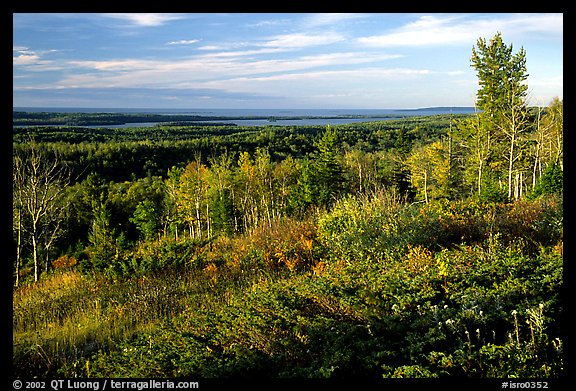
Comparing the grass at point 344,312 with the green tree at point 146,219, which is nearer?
the grass at point 344,312

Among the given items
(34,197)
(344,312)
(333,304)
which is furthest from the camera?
(34,197)

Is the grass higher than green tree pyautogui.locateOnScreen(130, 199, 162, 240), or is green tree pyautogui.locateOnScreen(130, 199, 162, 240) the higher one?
the grass

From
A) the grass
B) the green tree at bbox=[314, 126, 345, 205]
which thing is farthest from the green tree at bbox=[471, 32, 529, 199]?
the grass

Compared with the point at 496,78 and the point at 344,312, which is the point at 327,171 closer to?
the point at 496,78

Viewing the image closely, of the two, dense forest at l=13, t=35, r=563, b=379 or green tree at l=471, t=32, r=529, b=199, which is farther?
green tree at l=471, t=32, r=529, b=199

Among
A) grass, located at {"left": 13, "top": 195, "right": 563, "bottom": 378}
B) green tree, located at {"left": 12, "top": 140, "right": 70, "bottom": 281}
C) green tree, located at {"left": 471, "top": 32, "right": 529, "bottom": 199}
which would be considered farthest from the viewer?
green tree, located at {"left": 471, "top": 32, "right": 529, "bottom": 199}

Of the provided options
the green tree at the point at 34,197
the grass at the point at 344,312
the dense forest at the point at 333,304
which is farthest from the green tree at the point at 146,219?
the grass at the point at 344,312

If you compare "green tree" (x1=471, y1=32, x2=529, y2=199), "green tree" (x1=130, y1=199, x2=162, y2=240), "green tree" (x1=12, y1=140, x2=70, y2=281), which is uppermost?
"green tree" (x1=471, y1=32, x2=529, y2=199)

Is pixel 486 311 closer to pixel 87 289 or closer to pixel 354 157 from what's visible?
pixel 87 289

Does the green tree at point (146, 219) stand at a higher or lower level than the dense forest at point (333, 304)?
lower

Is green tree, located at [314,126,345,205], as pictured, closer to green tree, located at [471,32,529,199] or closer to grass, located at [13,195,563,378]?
green tree, located at [471,32,529,199]

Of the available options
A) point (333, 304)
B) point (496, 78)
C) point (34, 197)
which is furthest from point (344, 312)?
point (496, 78)

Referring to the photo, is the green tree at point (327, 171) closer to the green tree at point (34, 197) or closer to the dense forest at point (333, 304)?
the green tree at point (34, 197)

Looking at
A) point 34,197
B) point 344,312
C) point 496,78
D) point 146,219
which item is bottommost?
point 146,219
